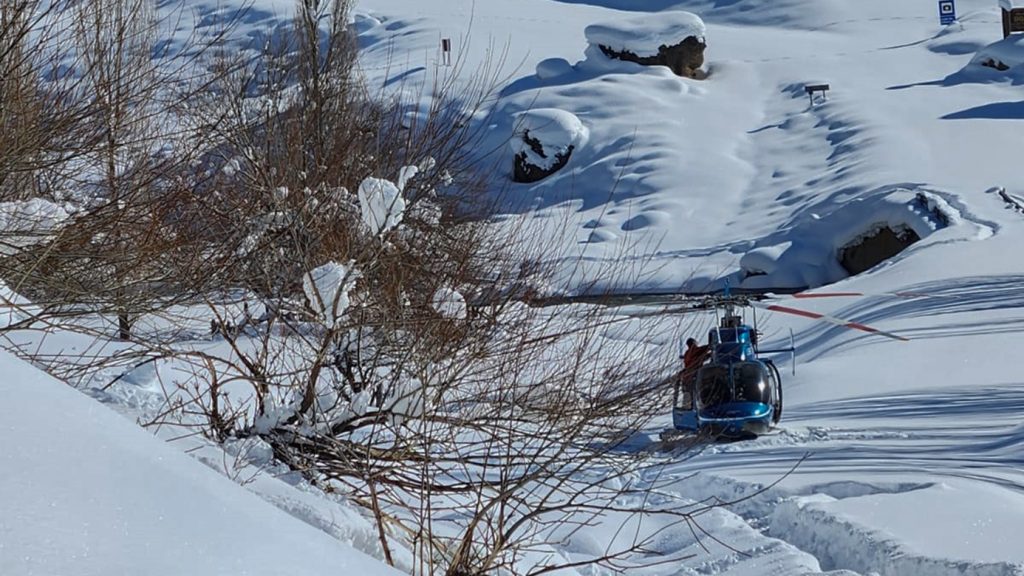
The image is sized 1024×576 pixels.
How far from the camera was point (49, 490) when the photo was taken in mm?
2863

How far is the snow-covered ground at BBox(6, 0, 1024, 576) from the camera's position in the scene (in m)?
3.09

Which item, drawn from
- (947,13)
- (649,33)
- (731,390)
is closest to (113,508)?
(731,390)

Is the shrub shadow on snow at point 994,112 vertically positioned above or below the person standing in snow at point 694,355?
below

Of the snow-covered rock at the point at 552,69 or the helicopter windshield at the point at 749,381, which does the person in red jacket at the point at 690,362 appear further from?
the snow-covered rock at the point at 552,69

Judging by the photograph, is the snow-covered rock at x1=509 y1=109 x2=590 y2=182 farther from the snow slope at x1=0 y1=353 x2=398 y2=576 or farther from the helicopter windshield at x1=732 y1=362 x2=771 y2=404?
the snow slope at x1=0 y1=353 x2=398 y2=576

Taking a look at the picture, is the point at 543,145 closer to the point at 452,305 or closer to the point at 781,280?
the point at 781,280

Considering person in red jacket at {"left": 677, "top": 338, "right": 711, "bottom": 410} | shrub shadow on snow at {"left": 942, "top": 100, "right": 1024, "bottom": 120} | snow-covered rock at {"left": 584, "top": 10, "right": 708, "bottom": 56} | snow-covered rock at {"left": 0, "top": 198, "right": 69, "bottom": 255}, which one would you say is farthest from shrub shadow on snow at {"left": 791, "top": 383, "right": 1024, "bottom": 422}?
snow-covered rock at {"left": 584, "top": 10, "right": 708, "bottom": 56}

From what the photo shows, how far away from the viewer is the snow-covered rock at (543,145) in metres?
43.1

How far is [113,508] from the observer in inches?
115

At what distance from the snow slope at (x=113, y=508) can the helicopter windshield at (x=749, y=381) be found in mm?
11107

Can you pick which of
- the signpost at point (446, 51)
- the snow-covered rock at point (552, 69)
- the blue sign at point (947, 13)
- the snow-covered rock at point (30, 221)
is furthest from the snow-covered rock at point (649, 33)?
the snow-covered rock at point (30, 221)

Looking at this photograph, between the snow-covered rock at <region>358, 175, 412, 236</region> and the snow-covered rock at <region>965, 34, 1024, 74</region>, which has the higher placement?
the snow-covered rock at <region>358, 175, 412, 236</region>

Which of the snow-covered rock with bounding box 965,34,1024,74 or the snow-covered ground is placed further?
the snow-covered rock with bounding box 965,34,1024,74

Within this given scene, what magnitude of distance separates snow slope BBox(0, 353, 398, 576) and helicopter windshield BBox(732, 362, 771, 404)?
36.4ft
